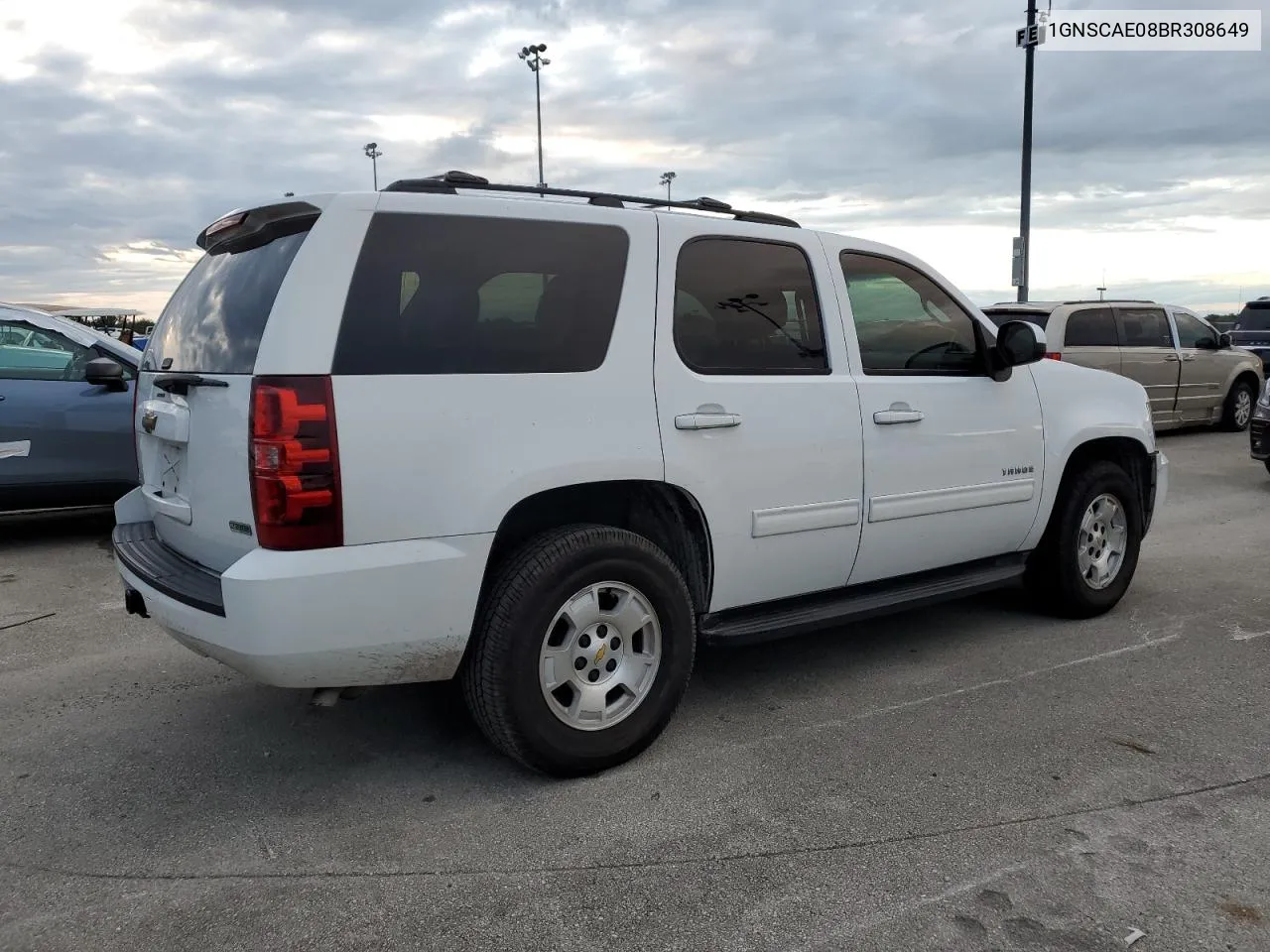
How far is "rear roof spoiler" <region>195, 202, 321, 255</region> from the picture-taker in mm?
3045

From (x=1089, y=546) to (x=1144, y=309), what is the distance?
919cm

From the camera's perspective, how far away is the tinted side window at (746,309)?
3.58m

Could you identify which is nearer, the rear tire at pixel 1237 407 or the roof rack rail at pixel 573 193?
the roof rack rail at pixel 573 193

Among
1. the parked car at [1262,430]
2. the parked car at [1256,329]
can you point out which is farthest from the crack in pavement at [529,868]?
the parked car at [1256,329]

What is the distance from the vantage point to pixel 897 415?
4039 mm

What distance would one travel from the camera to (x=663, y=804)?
10.4 feet

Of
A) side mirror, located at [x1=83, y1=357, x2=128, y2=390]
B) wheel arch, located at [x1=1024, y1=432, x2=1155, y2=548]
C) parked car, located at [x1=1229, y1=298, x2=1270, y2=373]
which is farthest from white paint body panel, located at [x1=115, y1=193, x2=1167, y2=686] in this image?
parked car, located at [x1=1229, y1=298, x2=1270, y2=373]

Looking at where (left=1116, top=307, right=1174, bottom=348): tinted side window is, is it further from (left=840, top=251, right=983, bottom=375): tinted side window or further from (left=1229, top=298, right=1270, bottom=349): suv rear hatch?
(left=840, top=251, right=983, bottom=375): tinted side window

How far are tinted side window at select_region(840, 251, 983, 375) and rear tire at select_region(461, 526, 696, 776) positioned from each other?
136 centimetres

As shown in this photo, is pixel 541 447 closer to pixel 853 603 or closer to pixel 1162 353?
pixel 853 603

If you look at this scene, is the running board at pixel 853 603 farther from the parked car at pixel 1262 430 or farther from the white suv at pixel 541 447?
the parked car at pixel 1262 430

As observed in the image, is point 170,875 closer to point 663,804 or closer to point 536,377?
point 663,804

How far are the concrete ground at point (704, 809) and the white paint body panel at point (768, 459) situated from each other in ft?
1.98

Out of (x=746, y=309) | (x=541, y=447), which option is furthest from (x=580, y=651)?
(x=746, y=309)
